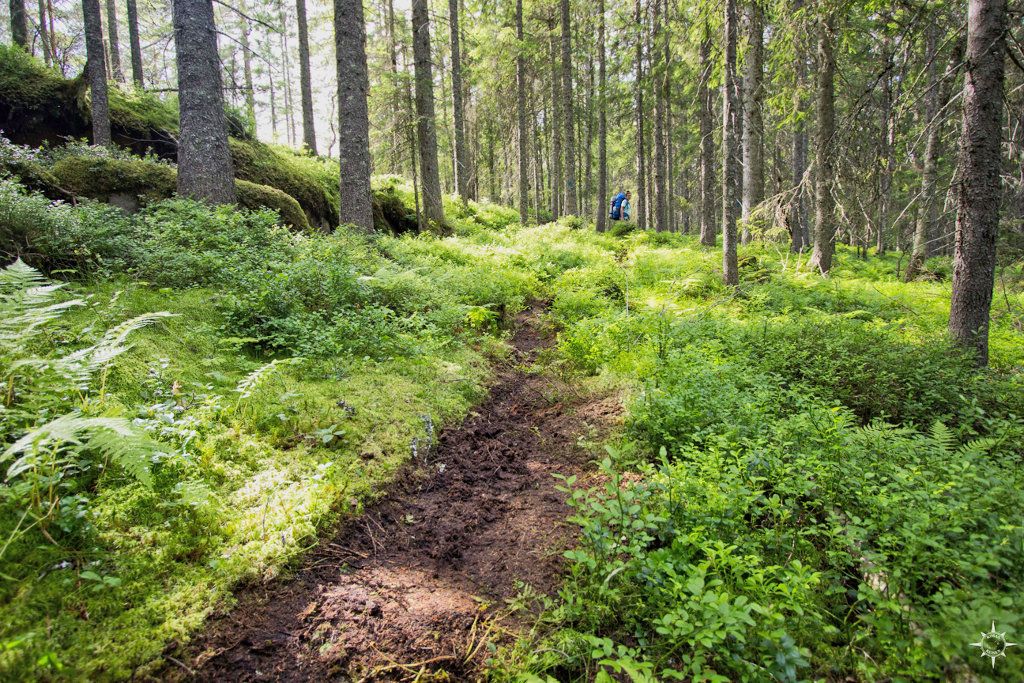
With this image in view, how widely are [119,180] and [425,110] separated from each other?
8.56 metres

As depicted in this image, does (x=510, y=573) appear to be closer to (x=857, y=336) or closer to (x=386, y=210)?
(x=857, y=336)

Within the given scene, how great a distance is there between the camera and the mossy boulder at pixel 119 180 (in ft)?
25.3

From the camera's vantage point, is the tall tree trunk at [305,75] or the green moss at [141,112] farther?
the tall tree trunk at [305,75]

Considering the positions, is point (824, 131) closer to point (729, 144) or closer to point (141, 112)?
point (729, 144)

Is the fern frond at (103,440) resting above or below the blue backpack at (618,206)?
below

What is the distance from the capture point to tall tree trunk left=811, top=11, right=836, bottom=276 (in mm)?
10516

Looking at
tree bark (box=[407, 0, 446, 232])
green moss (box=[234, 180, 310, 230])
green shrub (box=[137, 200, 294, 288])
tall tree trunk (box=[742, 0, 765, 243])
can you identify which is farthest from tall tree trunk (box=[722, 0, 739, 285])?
green moss (box=[234, 180, 310, 230])

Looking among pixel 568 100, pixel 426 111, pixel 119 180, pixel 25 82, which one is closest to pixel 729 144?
pixel 426 111

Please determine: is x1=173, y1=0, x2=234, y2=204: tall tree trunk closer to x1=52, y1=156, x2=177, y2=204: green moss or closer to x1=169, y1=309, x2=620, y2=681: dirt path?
x1=52, y1=156, x2=177, y2=204: green moss

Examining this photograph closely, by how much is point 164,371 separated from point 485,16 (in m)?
19.4

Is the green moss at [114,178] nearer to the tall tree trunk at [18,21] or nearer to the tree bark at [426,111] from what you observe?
the tree bark at [426,111]

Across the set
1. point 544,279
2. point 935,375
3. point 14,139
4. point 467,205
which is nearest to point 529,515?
point 935,375

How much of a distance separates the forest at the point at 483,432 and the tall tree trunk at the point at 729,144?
0.09 m

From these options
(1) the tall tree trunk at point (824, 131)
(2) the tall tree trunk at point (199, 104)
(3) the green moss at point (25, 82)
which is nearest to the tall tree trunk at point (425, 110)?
(2) the tall tree trunk at point (199, 104)
